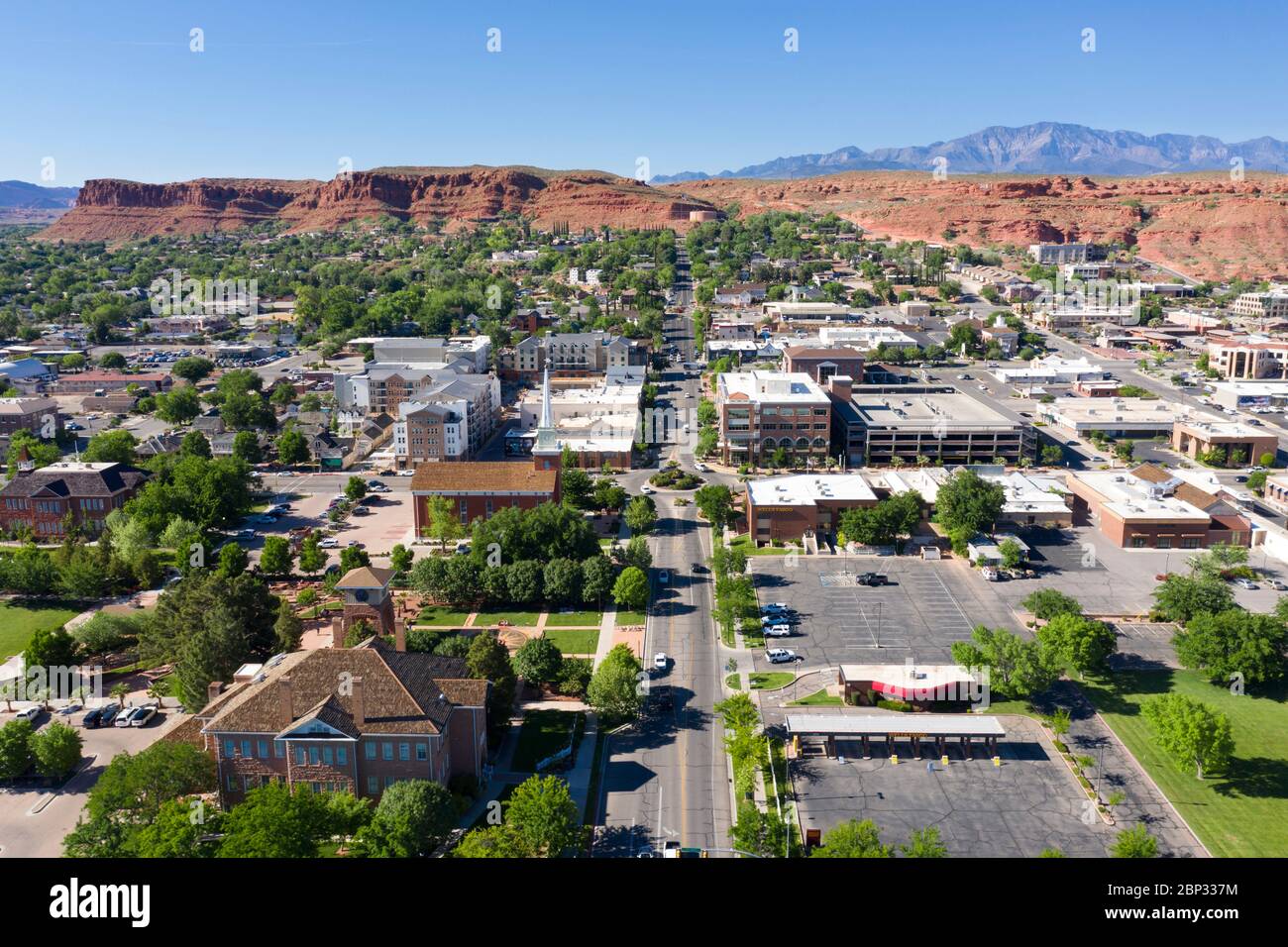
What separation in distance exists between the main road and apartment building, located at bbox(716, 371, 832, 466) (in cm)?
1983

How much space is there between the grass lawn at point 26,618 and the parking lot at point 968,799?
34966 millimetres

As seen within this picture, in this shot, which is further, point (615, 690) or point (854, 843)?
point (615, 690)

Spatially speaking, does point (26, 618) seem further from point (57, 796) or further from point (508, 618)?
point (508, 618)

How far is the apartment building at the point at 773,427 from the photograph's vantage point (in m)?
71.6

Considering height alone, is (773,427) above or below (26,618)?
above

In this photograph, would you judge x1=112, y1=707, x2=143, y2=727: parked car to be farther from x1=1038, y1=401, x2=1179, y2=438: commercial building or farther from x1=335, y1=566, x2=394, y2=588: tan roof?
x1=1038, y1=401, x2=1179, y2=438: commercial building

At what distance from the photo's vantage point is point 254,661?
38250 mm

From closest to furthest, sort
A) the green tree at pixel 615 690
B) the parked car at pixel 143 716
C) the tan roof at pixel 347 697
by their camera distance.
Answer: the tan roof at pixel 347 697 < the green tree at pixel 615 690 < the parked car at pixel 143 716

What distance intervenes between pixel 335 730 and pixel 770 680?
17.5 metres

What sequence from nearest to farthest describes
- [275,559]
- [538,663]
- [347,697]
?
1. [347,697]
2. [538,663]
3. [275,559]

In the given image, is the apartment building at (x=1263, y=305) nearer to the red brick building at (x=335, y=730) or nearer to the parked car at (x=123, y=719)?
the red brick building at (x=335, y=730)

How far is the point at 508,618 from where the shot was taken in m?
45.1

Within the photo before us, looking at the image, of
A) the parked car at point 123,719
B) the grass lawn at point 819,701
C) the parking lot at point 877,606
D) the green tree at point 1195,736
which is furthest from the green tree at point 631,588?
the green tree at point 1195,736

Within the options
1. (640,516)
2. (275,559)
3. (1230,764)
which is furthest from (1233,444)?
(275,559)
